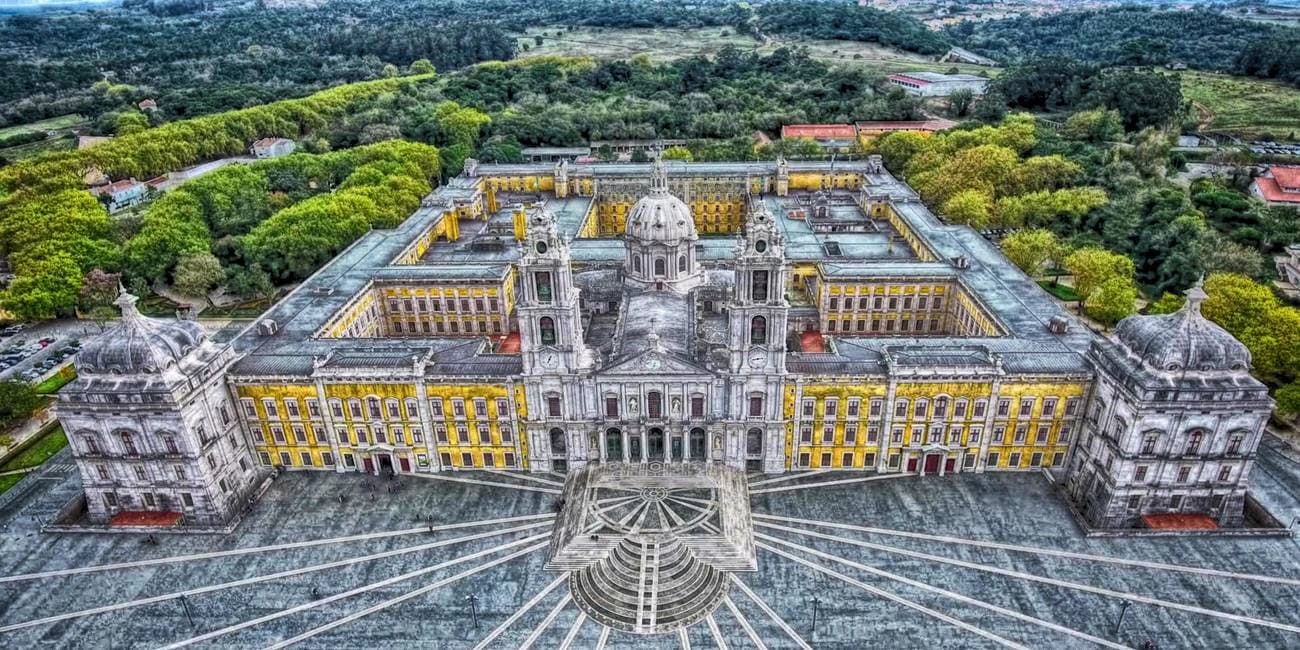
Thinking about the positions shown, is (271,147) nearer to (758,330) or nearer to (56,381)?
(56,381)

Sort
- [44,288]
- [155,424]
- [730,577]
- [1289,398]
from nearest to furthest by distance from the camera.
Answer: [730,577], [155,424], [1289,398], [44,288]

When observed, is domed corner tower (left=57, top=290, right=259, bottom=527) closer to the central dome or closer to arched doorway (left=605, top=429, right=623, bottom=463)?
arched doorway (left=605, top=429, right=623, bottom=463)

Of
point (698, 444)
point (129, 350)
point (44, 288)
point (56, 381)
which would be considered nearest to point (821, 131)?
point (698, 444)

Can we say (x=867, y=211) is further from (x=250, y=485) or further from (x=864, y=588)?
(x=250, y=485)

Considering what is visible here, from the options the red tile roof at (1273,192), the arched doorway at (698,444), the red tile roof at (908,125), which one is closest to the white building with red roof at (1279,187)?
the red tile roof at (1273,192)

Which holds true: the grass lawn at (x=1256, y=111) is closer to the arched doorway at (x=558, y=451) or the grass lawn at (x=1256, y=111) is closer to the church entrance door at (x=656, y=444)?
the church entrance door at (x=656, y=444)

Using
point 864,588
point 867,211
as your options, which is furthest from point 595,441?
point 867,211
